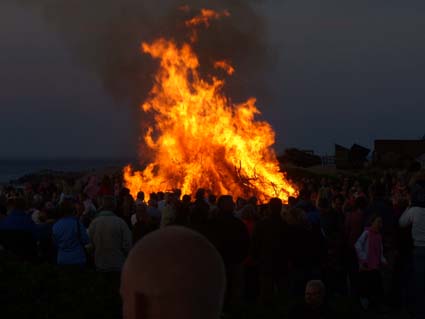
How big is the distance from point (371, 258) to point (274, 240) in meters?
1.74

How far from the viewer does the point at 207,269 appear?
5.55 feet

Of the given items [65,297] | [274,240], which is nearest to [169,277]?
[65,297]

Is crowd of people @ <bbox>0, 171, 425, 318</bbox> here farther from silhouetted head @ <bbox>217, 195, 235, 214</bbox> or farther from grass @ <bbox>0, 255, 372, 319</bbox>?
grass @ <bbox>0, 255, 372, 319</bbox>

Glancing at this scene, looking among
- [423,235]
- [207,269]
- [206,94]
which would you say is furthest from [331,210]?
[206,94]

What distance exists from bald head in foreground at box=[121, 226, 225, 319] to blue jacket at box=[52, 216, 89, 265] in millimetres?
7576

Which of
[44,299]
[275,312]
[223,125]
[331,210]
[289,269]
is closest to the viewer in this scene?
[44,299]

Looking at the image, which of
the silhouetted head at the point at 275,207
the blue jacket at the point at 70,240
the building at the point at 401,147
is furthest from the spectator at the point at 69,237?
the building at the point at 401,147

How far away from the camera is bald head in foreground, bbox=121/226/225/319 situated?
1.63 meters

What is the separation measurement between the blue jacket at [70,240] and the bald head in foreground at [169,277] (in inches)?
298

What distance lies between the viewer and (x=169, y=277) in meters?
1.63

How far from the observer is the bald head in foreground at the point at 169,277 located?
1.63m

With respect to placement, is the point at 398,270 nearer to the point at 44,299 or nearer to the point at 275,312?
the point at 275,312

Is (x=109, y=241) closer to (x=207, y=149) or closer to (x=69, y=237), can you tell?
(x=69, y=237)

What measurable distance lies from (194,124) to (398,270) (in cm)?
1167
